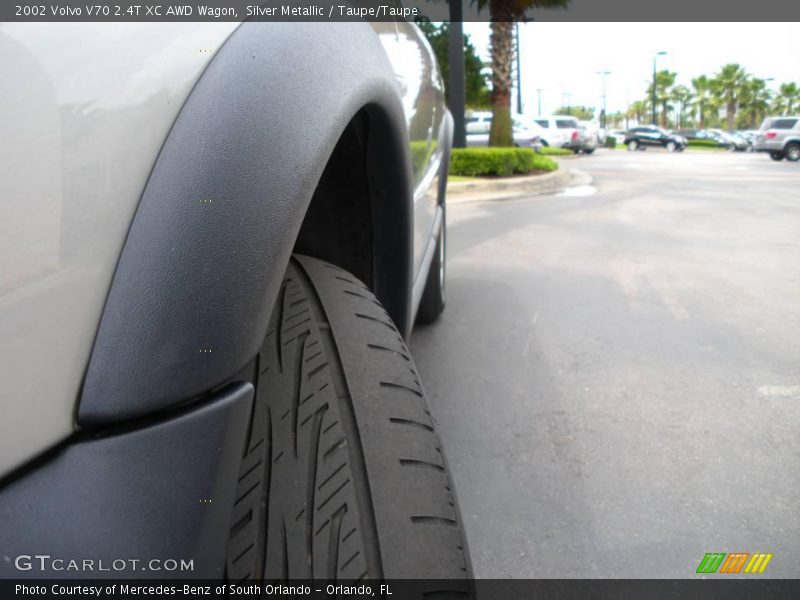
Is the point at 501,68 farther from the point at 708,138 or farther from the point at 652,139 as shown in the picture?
the point at 708,138

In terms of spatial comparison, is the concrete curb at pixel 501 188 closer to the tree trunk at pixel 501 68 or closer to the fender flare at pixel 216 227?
the tree trunk at pixel 501 68

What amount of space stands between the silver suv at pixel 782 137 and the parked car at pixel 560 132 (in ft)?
25.0

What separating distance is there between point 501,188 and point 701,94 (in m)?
83.2

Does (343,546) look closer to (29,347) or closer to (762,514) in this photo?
(29,347)

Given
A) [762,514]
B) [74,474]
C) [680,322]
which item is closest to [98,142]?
[74,474]

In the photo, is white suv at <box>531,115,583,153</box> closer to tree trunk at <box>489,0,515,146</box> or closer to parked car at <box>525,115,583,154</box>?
parked car at <box>525,115,583,154</box>

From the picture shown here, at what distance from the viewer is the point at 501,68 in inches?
603

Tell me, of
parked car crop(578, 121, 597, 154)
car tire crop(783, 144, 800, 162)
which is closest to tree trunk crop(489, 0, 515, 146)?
car tire crop(783, 144, 800, 162)

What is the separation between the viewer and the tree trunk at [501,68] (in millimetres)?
15008

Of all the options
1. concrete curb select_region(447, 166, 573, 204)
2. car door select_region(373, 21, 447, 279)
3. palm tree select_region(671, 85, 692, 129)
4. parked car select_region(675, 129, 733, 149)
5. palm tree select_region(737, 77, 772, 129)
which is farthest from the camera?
palm tree select_region(671, 85, 692, 129)

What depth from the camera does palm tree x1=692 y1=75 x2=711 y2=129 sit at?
81756 mm

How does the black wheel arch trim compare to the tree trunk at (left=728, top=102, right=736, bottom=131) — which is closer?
the black wheel arch trim

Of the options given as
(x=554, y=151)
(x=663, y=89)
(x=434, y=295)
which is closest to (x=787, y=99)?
(x=663, y=89)

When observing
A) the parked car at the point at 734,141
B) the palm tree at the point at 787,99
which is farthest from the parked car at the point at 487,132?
the palm tree at the point at 787,99
